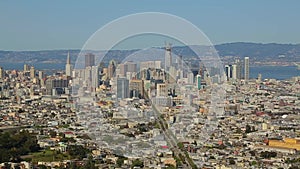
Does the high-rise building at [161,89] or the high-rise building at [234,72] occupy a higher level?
the high-rise building at [234,72]

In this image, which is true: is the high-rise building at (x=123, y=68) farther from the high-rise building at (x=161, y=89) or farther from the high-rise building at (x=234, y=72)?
the high-rise building at (x=234, y=72)

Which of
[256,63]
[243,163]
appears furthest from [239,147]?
[256,63]

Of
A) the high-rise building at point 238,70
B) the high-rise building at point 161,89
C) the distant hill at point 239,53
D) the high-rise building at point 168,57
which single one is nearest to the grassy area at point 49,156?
the high-rise building at point 161,89

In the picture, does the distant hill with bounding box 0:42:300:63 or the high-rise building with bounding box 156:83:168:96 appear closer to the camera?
the high-rise building with bounding box 156:83:168:96

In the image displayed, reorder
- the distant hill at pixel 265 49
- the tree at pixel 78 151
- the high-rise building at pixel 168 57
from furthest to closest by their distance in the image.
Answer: the distant hill at pixel 265 49 → the tree at pixel 78 151 → the high-rise building at pixel 168 57

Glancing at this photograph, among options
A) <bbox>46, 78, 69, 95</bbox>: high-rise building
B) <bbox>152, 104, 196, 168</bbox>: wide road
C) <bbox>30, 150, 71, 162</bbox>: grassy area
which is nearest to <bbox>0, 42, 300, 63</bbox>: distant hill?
<bbox>46, 78, 69, 95</bbox>: high-rise building

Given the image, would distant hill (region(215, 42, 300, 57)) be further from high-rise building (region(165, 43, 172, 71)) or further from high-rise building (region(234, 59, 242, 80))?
high-rise building (region(165, 43, 172, 71))
